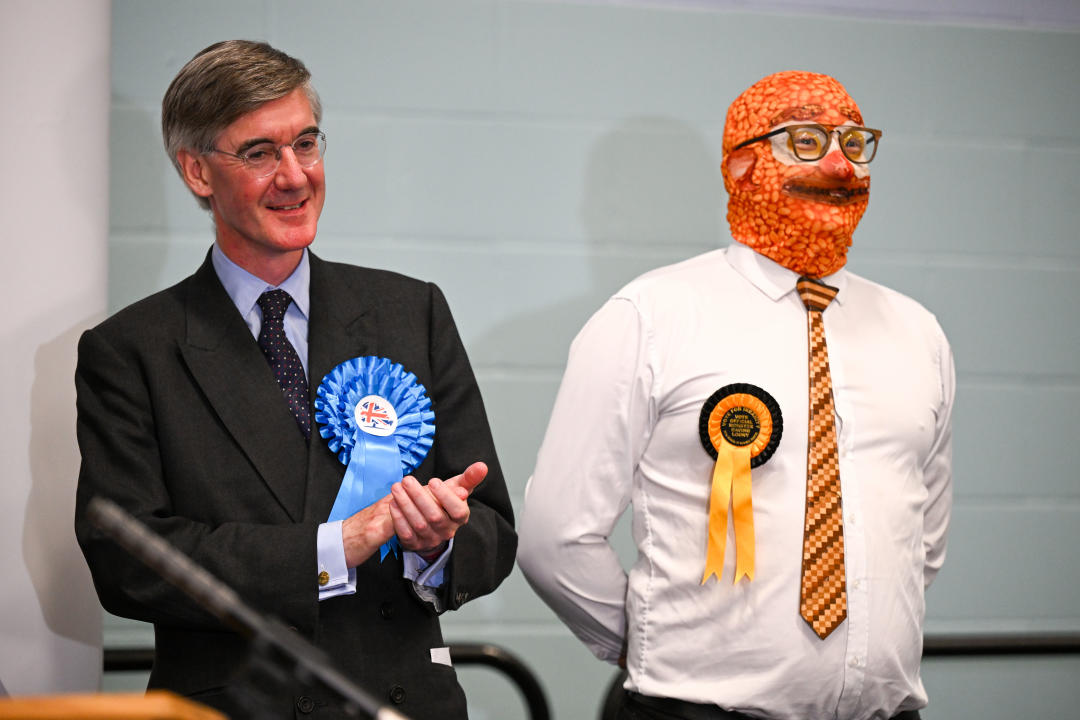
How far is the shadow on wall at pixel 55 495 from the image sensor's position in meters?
2.01

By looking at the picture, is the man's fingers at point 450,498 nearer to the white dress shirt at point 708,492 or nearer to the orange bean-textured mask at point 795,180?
the white dress shirt at point 708,492

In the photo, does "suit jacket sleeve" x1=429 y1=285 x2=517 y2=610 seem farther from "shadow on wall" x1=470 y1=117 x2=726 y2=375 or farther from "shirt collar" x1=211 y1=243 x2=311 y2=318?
"shadow on wall" x1=470 y1=117 x2=726 y2=375

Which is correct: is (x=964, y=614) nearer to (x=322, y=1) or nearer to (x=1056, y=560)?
(x=1056, y=560)

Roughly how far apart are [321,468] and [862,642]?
2.75ft

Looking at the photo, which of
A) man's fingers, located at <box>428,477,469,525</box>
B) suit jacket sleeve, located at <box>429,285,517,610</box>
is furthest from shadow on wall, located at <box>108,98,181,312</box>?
man's fingers, located at <box>428,477,469,525</box>

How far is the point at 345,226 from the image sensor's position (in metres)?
2.48

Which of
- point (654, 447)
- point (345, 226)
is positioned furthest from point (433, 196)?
point (654, 447)

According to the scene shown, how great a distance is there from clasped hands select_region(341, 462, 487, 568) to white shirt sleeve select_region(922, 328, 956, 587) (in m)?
0.89

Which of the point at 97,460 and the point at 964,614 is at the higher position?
the point at 97,460

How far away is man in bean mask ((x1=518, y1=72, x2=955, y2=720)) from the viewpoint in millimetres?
1729

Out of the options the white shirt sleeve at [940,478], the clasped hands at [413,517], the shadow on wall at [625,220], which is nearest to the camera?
the clasped hands at [413,517]

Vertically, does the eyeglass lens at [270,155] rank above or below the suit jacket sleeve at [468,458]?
above

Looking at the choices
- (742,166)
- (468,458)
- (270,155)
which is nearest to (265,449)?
(468,458)

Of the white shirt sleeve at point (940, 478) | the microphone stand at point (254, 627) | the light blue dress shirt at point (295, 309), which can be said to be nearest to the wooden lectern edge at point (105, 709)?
the microphone stand at point (254, 627)
